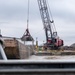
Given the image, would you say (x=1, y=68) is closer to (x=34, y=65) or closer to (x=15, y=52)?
(x=34, y=65)

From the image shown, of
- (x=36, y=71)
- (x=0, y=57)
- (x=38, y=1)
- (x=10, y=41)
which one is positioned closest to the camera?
(x=36, y=71)

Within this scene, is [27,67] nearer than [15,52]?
Yes

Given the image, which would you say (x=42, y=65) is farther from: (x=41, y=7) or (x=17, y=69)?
(x=41, y=7)

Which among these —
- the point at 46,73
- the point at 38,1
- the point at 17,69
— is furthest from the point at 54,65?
the point at 38,1

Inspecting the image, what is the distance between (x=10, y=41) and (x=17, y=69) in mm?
10157

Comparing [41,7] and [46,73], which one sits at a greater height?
[41,7]

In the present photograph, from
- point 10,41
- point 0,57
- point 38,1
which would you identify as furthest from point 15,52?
point 38,1

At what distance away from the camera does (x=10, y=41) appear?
1302 centimetres

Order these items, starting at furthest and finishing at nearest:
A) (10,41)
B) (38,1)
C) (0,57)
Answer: (38,1) → (10,41) → (0,57)

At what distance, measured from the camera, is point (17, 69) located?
115 inches

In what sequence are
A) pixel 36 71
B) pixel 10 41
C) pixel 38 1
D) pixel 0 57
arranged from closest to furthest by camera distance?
pixel 36 71, pixel 0 57, pixel 10 41, pixel 38 1

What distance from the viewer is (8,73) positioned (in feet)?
9.50

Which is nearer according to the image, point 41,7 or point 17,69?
point 17,69

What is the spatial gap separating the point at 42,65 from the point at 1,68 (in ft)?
1.41
